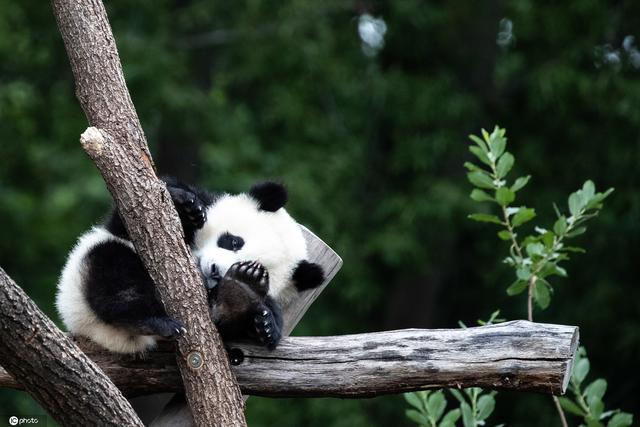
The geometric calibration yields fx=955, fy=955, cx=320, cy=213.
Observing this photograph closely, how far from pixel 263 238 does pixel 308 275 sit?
0.25m

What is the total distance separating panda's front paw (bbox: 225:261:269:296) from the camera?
360 cm

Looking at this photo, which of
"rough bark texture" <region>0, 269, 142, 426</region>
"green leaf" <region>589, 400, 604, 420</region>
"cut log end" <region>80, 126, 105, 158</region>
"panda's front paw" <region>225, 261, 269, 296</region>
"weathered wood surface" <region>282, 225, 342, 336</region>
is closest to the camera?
Answer: "rough bark texture" <region>0, 269, 142, 426</region>

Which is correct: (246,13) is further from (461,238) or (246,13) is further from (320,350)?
(320,350)

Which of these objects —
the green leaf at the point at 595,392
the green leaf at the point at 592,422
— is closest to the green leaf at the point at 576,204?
the green leaf at the point at 595,392

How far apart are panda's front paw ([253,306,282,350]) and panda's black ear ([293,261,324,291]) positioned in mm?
464

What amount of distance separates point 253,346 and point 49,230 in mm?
6790

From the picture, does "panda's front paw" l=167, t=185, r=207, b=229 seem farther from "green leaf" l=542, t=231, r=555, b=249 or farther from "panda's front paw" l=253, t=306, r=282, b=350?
"green leaf" l=542, t=231, r=555, b=249

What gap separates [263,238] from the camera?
13.2ft

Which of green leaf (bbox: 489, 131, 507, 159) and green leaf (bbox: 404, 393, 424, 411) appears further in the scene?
green leaf (bbox: 404, 393, 424, 411)

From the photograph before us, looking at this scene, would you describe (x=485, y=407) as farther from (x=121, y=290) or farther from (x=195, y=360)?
(x=121, y=290)

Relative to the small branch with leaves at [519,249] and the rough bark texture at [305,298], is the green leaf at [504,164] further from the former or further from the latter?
the rough bark texture at [305,298]

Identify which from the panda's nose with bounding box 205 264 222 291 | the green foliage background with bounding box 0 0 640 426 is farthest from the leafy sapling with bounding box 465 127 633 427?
the green foliage background with bounding box 0 0 640 426

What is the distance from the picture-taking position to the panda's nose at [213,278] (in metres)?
3.71

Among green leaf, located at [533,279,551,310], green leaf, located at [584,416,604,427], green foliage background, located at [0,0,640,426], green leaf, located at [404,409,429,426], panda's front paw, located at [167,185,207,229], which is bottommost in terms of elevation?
green foliage background, located at [0,0,640,426]
